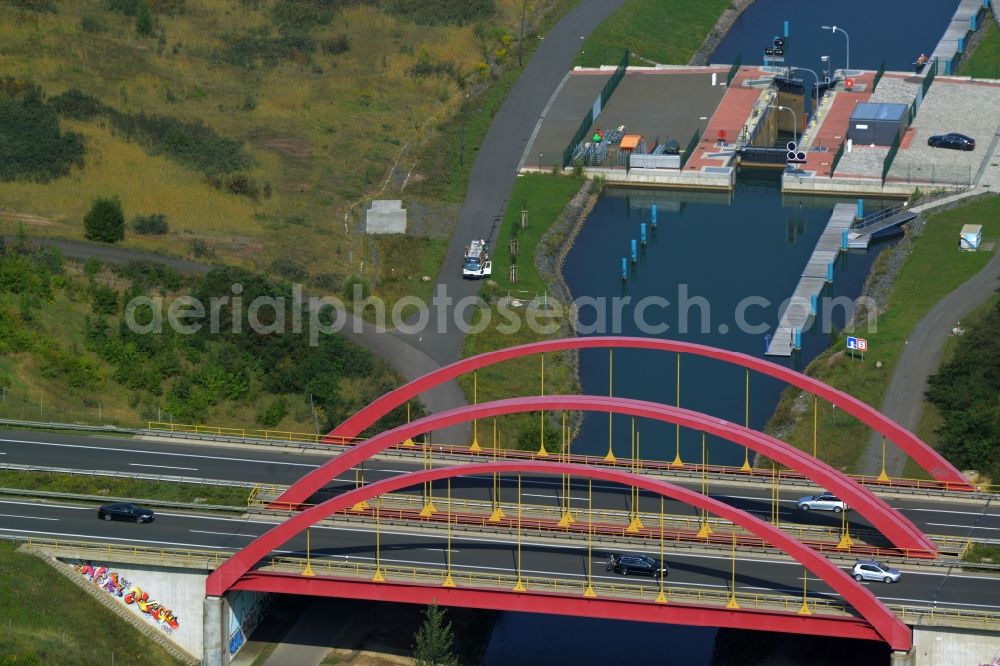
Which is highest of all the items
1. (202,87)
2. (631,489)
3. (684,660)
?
(202,87)

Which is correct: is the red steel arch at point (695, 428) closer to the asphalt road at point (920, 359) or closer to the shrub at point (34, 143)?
the asphalt road at point (920, 359)

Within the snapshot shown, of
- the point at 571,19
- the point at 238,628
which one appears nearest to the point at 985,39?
the point at 571,19

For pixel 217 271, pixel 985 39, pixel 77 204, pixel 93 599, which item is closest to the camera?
pixel 93 599

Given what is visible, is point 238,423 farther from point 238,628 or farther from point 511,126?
point 511,126

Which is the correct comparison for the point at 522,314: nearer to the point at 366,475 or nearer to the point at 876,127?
the point at 366,475

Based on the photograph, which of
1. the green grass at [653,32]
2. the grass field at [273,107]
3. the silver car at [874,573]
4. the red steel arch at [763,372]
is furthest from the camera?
the green grass at [653,32]

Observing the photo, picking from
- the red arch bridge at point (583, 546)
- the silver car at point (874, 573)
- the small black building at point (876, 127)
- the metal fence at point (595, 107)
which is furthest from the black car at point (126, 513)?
the small black building at point (876, 127)
